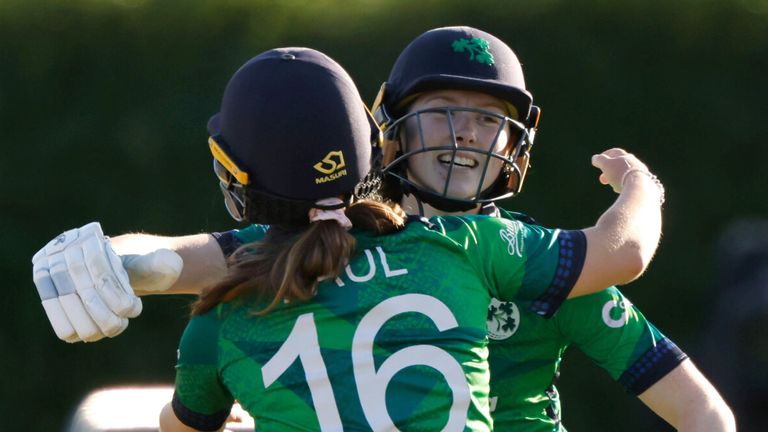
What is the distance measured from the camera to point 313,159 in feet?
9.10

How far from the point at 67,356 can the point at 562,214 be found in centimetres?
216

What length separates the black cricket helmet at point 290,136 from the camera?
2.76m

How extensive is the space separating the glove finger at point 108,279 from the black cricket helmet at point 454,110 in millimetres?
1134

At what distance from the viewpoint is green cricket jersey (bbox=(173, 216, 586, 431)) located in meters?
2.69

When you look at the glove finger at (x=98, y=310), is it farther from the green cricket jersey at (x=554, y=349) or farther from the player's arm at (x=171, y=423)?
the green cricket jersey at (x=554, y=349)

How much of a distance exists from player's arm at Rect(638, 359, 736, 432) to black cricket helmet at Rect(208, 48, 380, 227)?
3.23 feet

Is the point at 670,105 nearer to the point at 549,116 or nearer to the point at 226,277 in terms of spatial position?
the point at 549,116

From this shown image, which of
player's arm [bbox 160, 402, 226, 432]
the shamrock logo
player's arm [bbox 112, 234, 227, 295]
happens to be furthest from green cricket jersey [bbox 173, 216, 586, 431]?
the shamrock logo

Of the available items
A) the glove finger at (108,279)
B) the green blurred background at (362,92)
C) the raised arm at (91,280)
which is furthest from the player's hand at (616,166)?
the green blurred background at (362,92)

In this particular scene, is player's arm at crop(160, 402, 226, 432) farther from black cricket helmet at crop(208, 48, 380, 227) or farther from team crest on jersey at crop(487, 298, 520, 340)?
team crest on jersey at crop(487, 298, 520, 340)

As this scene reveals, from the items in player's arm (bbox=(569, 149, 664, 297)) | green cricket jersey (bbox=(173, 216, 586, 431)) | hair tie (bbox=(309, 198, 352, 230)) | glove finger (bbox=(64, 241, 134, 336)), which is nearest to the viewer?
glove finger (bbox=(64, 241, 134, 336))

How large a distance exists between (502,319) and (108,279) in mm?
1204

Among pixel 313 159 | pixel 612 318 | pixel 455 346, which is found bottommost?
pixel 612 318

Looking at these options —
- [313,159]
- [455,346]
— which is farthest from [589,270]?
[313,159]
